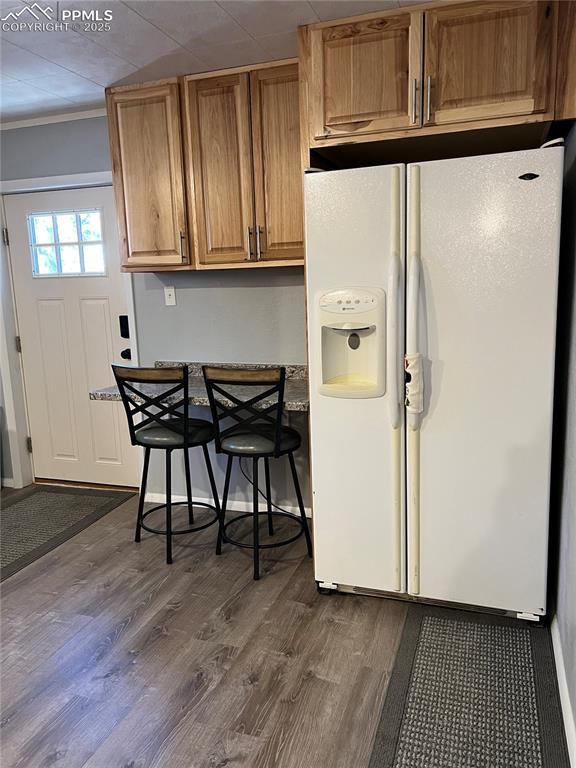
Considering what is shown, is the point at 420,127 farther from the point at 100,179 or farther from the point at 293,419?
the point at 100,179

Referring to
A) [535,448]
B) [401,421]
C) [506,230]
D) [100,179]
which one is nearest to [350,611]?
[401,421]

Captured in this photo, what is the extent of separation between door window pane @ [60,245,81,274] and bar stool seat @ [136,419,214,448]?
4.48 feet

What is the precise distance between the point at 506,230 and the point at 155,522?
97.0 inches

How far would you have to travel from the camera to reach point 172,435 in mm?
2834

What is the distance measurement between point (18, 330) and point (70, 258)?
0.66 meters

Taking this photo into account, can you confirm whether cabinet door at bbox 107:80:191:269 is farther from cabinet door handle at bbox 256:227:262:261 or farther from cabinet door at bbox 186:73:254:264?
cabinet door handle at bbox 256:227:262:261

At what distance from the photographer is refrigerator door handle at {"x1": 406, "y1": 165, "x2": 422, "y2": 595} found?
2.08 meters

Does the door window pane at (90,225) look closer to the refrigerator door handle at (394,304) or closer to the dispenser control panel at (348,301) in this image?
the dispenser control panel at (348,301)


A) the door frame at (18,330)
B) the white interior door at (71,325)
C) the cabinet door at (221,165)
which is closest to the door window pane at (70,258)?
the white interior door at (71,325)

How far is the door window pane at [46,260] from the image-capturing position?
12.3 ft

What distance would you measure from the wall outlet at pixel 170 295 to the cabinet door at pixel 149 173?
1.11 feet

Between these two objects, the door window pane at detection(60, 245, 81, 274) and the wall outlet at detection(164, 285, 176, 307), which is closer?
the wall outlet at detection(164, 285, 176, 307)

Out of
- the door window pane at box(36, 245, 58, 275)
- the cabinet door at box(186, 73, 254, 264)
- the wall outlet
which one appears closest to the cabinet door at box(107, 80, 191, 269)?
the cabinet door at box(186, 73, 254, 264)

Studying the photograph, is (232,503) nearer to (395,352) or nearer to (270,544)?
(270,544)
